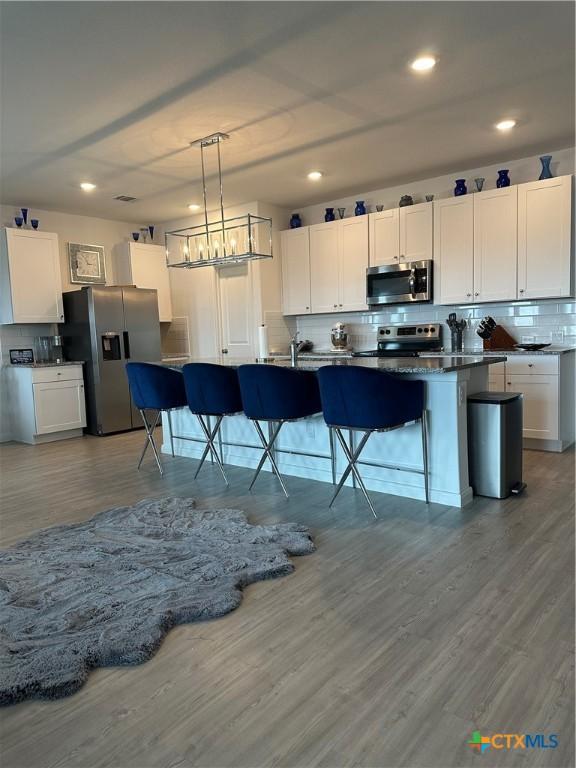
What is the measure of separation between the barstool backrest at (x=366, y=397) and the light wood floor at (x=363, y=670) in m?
0.60

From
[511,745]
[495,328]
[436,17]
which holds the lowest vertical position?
[511,745]

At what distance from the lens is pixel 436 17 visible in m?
2.71

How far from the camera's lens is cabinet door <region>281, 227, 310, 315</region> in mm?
6566

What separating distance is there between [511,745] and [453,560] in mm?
1125

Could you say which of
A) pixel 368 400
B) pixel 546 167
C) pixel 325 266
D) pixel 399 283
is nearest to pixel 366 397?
pixel 368 400

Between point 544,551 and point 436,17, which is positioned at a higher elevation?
point 436,17

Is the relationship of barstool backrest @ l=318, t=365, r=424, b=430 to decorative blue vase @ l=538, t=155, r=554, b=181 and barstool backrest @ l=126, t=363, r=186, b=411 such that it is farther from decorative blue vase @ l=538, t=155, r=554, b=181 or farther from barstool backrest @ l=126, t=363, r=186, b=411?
decorative blue vase @ l=538, t=155, r=554, b=181

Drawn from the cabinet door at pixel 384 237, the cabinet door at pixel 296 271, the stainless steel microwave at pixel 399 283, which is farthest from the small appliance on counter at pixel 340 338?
the cabinet door at pixel 384 237

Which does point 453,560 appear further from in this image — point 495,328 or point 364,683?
point 495,328

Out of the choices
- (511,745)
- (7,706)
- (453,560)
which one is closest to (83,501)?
(7,706)

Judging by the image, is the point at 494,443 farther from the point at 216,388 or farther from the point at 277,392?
the point at 216,388

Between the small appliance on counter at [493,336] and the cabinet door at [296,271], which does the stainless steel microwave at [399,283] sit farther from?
the cabinet door at [296,271]

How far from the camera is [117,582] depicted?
2.43 metres

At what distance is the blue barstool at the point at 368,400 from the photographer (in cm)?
310
